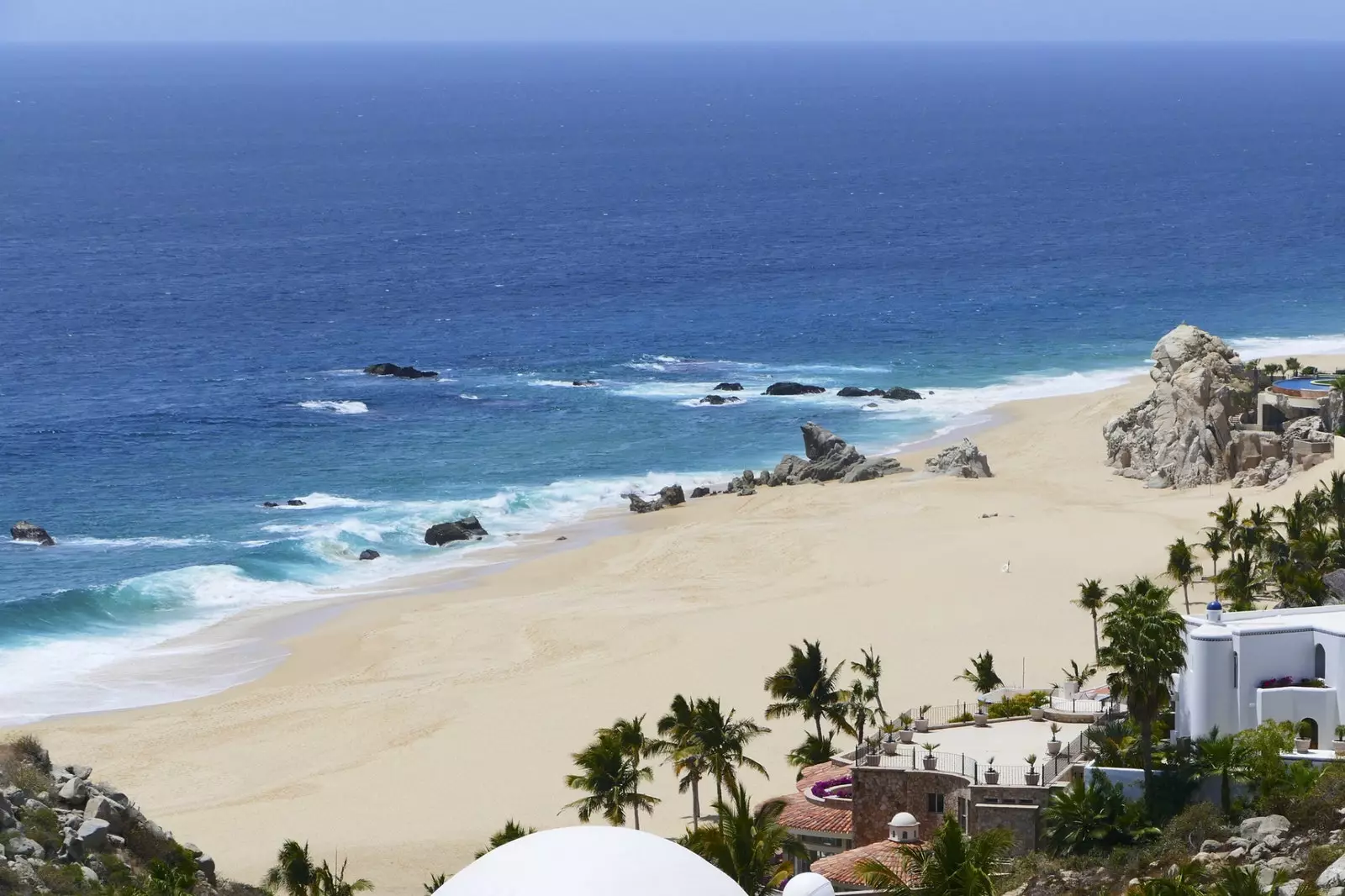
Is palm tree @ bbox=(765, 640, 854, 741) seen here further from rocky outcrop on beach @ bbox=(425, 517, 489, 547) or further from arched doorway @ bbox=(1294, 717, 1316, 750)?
rocky outcrop on beach @ bbox=(425, 517, 489, 547)

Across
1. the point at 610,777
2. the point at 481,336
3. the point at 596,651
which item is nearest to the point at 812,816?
the point at 610,777

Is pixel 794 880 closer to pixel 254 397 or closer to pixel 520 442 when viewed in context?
pixel 520 442

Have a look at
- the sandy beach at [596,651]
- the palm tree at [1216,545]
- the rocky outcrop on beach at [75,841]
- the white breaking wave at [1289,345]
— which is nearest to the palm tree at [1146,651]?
the sandy beach at [596,651]

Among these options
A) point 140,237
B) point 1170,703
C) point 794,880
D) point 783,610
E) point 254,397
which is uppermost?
point 140,237

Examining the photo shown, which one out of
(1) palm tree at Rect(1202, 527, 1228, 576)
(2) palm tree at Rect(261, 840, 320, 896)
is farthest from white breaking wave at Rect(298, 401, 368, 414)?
(2) palm tree at Rect(261, 840, 320, 896)

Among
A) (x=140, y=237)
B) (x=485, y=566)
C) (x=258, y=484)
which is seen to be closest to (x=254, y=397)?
(x=258, y=484)

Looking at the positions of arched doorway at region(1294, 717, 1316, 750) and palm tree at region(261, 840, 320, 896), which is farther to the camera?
arched doorway at region(1294, 717, 1316, 750)

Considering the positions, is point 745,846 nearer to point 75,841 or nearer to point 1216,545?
point 75,841
